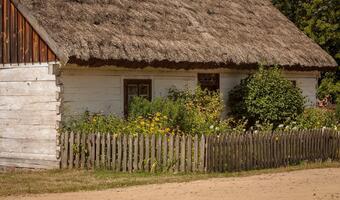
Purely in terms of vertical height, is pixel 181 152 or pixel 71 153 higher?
pixel 181 152

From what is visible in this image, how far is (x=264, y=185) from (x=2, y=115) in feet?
27.2

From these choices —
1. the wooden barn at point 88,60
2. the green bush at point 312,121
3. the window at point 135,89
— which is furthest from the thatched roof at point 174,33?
the green bush at point 312,121

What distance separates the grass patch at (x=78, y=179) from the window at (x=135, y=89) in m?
3.43

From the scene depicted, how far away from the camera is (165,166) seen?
1524 centimetres

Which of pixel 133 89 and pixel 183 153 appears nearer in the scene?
pixel 183 153

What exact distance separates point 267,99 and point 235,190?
338 inches

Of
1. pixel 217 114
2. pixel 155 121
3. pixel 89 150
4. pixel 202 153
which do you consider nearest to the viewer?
pixel 202 153

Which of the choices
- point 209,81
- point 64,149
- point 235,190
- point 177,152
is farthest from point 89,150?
point 209,81

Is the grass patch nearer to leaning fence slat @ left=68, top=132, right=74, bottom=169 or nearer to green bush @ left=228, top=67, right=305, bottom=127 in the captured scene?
leaning fence slat @ left=68, top=132, right=74, bottom=169

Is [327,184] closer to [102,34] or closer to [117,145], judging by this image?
[117,145]

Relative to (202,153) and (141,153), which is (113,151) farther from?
(202,153)

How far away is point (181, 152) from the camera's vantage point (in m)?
15.0

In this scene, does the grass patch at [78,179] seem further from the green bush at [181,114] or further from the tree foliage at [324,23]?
the tree foliage at [324,23]

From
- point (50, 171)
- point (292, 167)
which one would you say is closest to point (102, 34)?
point (50, 171)
